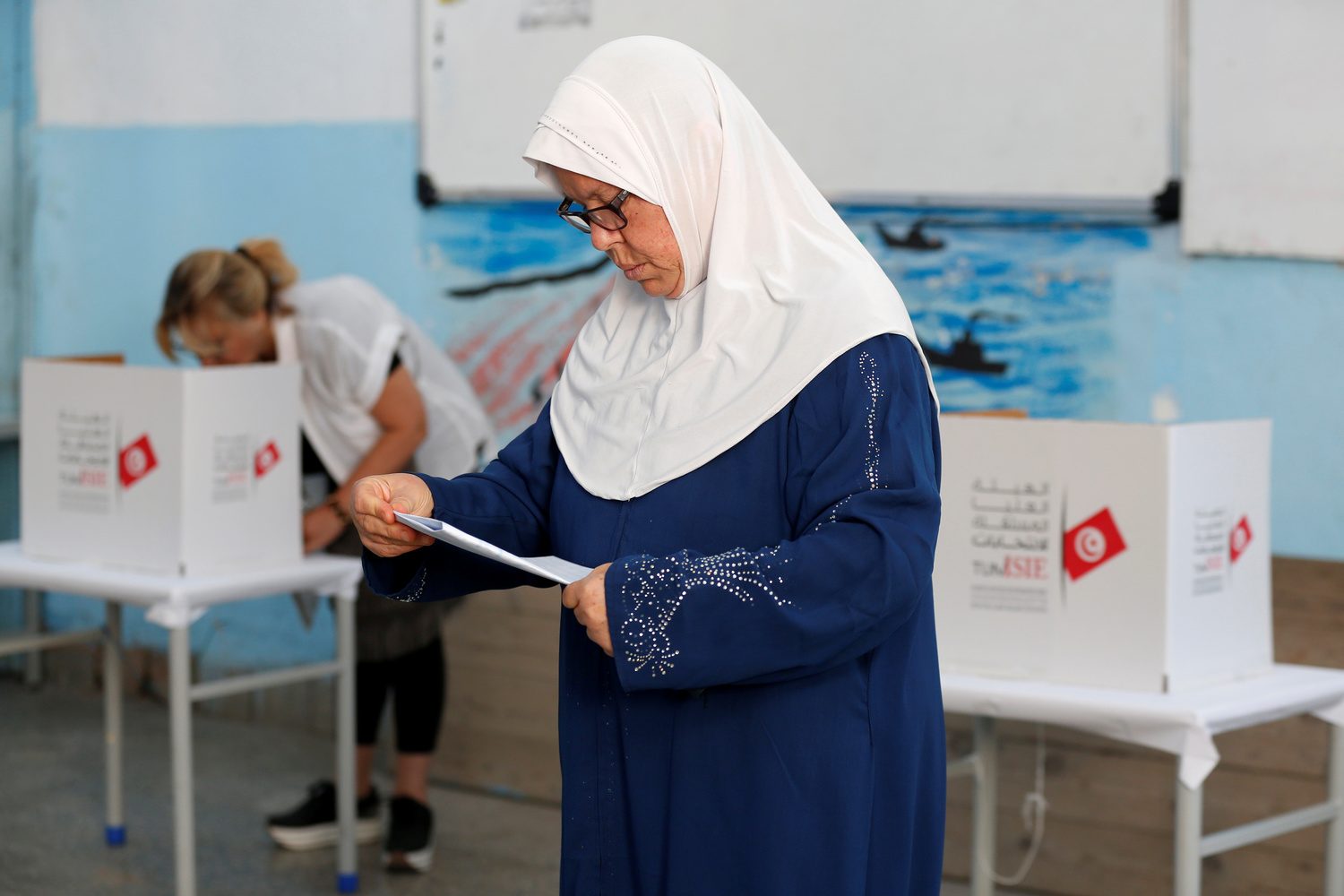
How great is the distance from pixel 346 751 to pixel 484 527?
1572 mm

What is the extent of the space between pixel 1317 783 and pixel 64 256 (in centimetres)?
386

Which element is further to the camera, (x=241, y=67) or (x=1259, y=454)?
(x=241, y=67)

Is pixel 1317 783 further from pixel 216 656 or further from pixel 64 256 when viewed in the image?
pixel 64 256

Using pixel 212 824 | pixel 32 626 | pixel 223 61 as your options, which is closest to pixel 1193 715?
pixel 212 824

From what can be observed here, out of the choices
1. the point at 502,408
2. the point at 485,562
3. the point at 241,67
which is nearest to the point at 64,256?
the point at 241,67

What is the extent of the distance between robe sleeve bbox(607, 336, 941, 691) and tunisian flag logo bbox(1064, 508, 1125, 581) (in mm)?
767

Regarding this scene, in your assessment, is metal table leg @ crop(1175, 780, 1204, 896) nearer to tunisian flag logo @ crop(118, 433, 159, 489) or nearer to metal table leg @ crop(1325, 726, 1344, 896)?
metal table leg @ crop(1325, 726, 1344, 896)

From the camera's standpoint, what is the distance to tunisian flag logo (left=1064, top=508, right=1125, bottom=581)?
1902 mm

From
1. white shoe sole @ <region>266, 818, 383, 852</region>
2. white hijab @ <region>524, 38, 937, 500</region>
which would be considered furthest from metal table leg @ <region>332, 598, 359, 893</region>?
white hijab @ <region>524, 38, 937, 500</region>

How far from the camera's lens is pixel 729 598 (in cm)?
117

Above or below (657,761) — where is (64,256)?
above

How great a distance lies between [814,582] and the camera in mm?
1165

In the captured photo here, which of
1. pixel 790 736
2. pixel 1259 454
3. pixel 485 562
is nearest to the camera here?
pixel 790 736

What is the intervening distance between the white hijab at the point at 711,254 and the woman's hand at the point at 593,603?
0.49 ft
